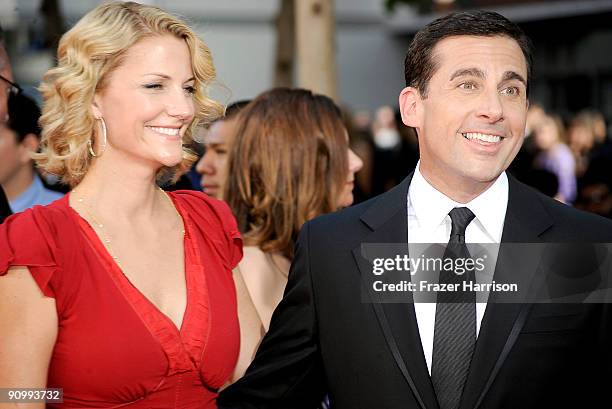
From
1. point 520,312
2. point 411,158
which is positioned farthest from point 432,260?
point 411,158

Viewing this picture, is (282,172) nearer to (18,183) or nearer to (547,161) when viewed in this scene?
(18,183)

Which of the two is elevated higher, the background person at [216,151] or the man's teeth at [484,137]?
the man's teeth at [484,137]

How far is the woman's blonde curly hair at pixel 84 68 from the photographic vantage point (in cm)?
322

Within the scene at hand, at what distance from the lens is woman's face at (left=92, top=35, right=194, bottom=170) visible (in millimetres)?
3232

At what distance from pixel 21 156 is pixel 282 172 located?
193cm

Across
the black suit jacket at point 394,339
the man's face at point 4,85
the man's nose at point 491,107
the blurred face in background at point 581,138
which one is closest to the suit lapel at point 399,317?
the black suit jacket at point 394,339

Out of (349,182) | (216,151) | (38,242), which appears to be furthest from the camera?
(216,151)

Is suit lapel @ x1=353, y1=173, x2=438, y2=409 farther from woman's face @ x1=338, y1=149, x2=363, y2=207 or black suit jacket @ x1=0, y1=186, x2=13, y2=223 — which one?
black suit jacket @ x1=0, y1=186, x2=13, y2=223

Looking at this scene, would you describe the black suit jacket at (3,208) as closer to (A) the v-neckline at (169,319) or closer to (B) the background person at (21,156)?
(A) the v-neckline at (169,319)

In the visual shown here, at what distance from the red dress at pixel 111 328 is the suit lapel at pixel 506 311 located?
0.93 metres

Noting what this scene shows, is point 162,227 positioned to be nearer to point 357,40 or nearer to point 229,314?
point 229,314

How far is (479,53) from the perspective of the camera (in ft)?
10.3

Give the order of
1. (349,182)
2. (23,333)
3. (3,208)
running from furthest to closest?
1. (349,182)
2. (3,208)
3. (23,333)

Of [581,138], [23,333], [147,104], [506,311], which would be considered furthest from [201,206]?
[581,138]
